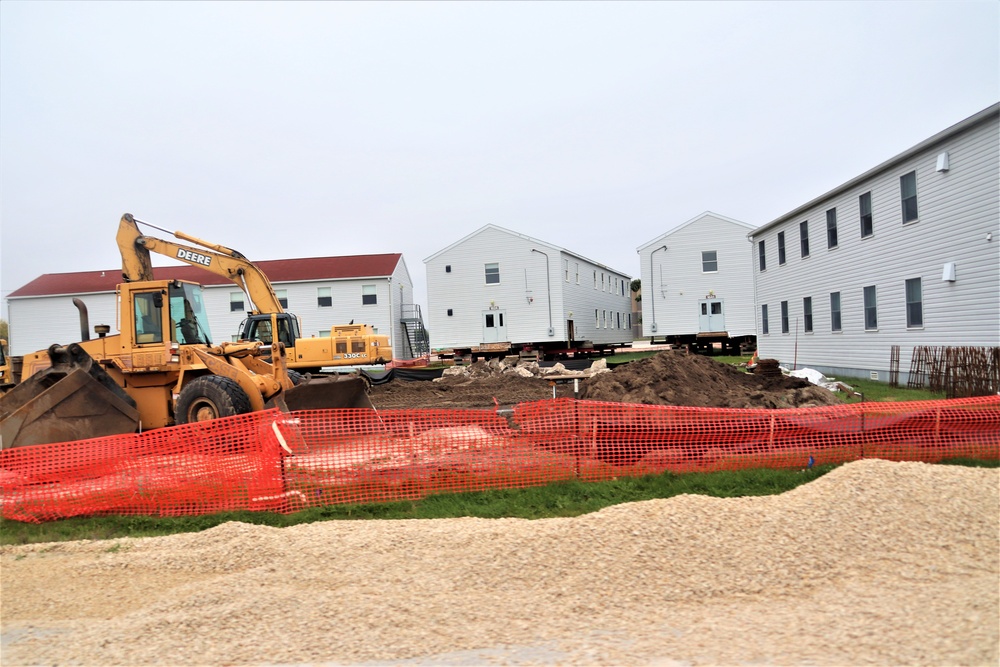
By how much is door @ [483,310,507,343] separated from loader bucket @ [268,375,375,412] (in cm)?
2024

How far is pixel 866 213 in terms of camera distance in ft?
67.3

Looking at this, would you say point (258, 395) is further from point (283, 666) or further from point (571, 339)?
point (571, 339)

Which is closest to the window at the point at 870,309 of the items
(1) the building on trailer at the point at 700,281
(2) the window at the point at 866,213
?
(2) the window at the point at 866,213

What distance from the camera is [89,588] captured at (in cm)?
558

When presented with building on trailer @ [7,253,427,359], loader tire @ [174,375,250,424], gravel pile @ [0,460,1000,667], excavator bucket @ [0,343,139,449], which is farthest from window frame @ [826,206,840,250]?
building on trailer @ [7,253,427,359]

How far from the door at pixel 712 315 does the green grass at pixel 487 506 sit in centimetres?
2681

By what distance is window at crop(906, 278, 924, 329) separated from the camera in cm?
1789

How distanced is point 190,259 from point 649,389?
9.57 metres

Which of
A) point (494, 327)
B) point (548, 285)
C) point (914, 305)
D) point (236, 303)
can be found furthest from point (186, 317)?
point (236, 303)

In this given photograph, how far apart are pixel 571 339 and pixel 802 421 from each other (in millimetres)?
26941

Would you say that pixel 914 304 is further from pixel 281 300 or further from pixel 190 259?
pixel 281 300

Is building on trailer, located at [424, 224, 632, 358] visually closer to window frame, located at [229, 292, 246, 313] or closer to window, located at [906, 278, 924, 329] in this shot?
window frame, located at [229, 292, 246, 313]

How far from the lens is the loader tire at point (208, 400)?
35.4 feet

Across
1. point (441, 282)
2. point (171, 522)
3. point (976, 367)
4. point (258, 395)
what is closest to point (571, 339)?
point (441, 282)
